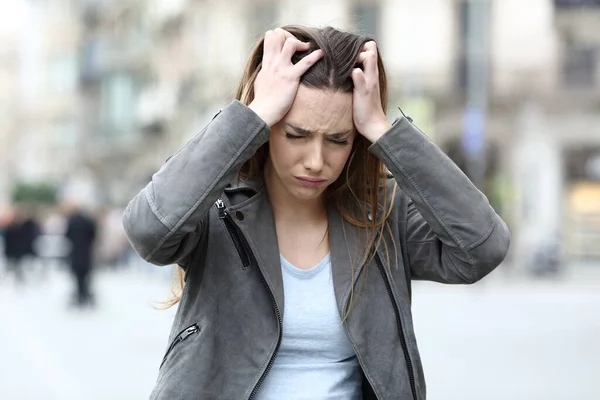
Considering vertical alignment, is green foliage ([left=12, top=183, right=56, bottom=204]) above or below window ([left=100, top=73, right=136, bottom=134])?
below

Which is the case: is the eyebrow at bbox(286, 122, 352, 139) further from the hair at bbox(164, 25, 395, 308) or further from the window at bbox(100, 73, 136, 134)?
the window at bbox(100, 73, 136, 134)

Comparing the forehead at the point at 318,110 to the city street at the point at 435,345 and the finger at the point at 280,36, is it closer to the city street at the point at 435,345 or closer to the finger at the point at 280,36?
the finger at the point at 280,36

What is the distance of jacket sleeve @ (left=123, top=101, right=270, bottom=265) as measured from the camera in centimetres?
266

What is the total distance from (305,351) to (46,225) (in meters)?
43.3

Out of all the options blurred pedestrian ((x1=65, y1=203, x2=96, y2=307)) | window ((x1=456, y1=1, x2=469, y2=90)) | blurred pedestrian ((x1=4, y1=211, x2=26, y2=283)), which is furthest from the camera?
window ((x1=456, y1=1, x2=469, y2=90))

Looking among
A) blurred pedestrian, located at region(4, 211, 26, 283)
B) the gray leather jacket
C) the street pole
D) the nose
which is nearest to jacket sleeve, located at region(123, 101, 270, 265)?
the gray leather jacket

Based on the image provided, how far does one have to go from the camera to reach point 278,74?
278 centimetres

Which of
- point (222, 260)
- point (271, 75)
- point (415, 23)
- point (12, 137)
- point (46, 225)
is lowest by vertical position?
point (12, 137)

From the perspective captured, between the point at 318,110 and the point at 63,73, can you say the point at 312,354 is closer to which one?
the point at 318,110

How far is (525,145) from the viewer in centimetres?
3356

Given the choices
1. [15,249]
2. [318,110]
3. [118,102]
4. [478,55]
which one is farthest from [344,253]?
[118,102]

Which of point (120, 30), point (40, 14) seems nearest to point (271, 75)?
point (120, 30)

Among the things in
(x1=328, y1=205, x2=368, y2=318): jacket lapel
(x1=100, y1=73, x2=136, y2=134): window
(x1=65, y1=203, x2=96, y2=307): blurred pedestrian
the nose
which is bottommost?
(x1=100, y1=73, x2=136, y2=134): window

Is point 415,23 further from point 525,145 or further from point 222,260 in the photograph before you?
point 222,260
